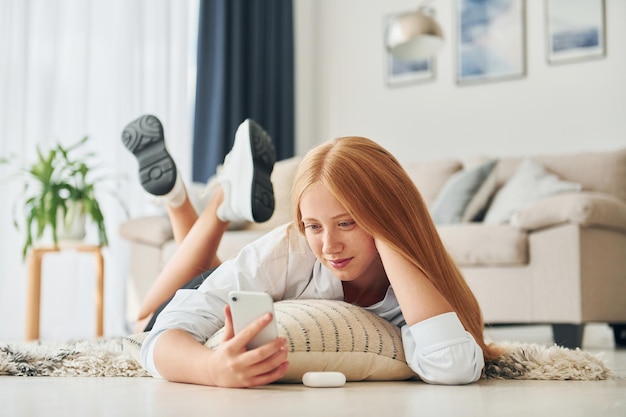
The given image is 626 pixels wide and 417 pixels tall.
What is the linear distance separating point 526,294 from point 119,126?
2510mm

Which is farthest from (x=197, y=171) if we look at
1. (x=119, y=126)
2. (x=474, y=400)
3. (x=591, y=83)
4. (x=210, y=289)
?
(x=474, y=400)

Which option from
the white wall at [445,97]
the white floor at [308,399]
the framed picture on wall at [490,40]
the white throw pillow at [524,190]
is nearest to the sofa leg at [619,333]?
the white throw pillow at [524,190]

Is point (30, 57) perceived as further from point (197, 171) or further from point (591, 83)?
point (591, 83)

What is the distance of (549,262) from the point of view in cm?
305

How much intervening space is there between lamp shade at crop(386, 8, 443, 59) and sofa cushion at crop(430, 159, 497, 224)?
0.65 meters

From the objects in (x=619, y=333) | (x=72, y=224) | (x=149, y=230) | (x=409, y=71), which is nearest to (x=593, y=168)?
(x=619, y=333)

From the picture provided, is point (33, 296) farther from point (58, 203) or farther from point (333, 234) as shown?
point (333, 234)

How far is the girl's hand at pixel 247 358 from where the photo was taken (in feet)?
4.19

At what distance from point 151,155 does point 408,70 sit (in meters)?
3.32

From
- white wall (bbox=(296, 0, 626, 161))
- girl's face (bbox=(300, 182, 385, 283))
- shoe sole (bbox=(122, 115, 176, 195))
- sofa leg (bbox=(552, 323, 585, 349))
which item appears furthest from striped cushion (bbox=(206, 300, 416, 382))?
white wall (bbox=(296, 0, 626, 161))

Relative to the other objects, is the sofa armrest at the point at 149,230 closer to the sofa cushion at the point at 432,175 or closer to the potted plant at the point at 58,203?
the potted plant at the point at 58,203

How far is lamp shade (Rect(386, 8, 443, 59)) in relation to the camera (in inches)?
154

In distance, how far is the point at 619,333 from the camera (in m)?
3.33

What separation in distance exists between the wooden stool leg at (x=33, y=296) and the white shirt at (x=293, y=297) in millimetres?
2119
